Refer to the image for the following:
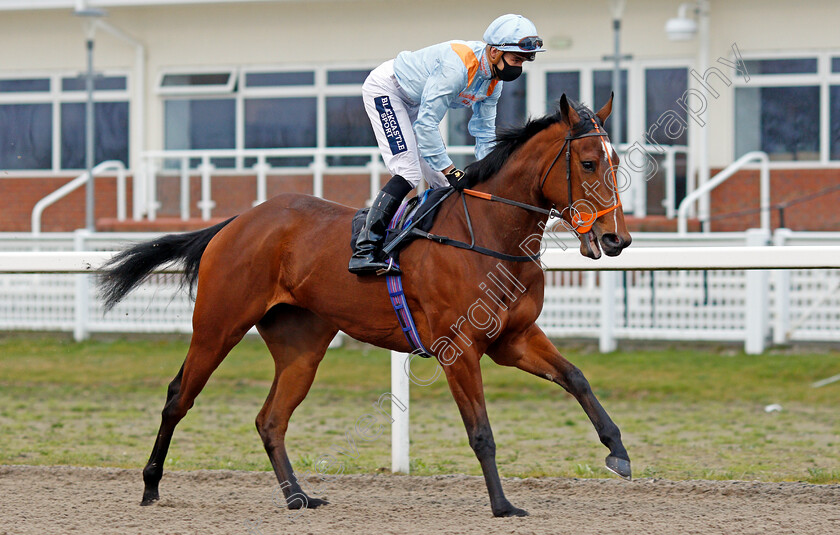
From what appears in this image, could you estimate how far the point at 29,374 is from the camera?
10297 millimetres

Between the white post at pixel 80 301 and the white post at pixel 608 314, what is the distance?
17.4 ft

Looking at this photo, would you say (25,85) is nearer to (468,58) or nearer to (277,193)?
(277,193)

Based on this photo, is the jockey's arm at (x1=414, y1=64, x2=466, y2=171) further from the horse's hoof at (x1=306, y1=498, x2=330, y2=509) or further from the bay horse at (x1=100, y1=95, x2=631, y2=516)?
A: the horse's hoof at (x1=306, y1=498, x2=330, y2=509)

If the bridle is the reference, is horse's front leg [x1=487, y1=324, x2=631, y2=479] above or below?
below

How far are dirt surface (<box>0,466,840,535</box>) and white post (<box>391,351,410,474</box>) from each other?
9.5 inches

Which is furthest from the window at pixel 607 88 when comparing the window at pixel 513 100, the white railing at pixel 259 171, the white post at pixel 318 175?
the white post at pixel 318 175

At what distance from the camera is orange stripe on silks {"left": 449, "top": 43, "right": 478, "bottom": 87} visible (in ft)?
14.0

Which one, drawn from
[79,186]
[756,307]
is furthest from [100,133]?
[756,307]

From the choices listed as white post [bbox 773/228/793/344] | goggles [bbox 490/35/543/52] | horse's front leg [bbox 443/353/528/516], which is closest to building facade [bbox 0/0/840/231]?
white post [bbox 773/228/793/344]

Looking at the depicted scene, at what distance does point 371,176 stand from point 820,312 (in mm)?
5609

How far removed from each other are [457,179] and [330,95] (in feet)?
33.4

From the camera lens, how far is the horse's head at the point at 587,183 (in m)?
3.92

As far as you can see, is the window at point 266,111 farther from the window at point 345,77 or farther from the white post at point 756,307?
the white post at point 756,307

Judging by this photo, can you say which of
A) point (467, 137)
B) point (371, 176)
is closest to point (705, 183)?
point (467, 137)
